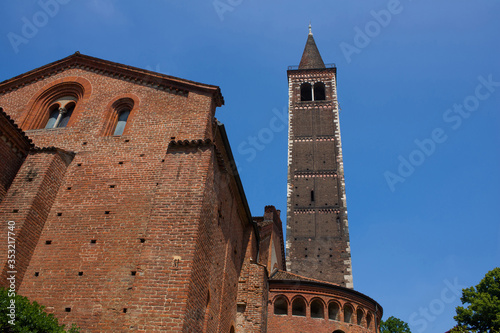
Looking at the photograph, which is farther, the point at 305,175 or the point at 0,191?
the point at 305,175

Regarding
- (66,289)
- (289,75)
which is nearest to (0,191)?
(66,289)

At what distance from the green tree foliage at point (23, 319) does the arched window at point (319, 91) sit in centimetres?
3514

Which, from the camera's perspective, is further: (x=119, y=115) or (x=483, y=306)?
(x=483, y=306)

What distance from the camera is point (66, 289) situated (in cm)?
855

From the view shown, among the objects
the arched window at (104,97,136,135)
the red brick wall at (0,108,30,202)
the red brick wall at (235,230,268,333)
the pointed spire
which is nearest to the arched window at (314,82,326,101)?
the pointed spire

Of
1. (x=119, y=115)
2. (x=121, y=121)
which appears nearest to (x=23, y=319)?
(x=121, y=121)

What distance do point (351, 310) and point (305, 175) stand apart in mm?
18148

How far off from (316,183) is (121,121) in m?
23.4

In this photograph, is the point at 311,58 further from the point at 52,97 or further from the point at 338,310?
the point at 52,97

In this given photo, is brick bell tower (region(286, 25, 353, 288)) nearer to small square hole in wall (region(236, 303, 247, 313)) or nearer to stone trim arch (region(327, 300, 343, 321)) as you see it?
stone trim arch (region(327, 300, 343, 321))

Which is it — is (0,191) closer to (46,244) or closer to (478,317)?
(46,244)

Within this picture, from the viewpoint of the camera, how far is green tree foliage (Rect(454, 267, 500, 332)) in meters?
18.6

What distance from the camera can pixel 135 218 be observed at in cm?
933

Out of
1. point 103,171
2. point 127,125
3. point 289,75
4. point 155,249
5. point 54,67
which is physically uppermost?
point 289,75
